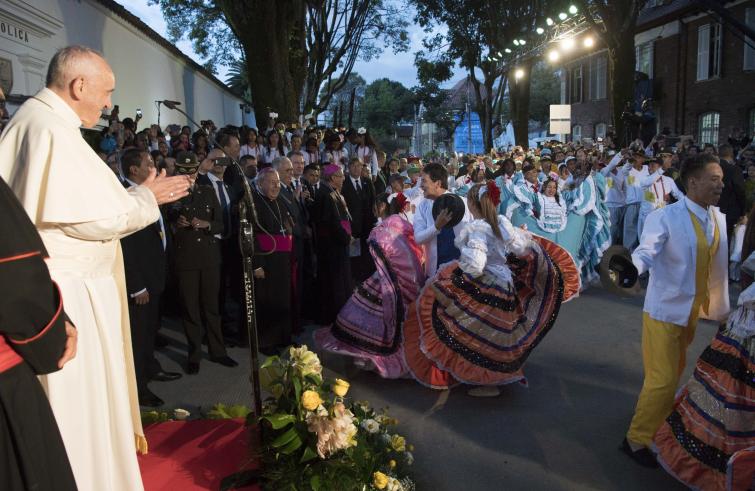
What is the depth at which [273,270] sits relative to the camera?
6512 mm

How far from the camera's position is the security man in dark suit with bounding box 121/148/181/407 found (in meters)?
4.91

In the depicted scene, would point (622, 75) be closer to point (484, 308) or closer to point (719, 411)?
point (484, 308)

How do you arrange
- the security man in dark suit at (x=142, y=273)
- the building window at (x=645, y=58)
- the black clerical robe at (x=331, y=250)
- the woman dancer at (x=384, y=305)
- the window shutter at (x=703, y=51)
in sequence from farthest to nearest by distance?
the building window at (x=645, y=58) < the window shutter at (x=703, y=51) < the black clerical robe at (x=331, y=250) < the woman dancer at (x=384, y=305) < the security man in dark suit at (x=142, y=273)

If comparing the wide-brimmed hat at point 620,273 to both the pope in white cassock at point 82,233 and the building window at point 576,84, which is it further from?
the building window at point 576,84

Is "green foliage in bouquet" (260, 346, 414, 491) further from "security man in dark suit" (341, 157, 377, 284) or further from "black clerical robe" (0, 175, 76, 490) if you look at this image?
"security man in dark suit" (341, 157, 377, 284)

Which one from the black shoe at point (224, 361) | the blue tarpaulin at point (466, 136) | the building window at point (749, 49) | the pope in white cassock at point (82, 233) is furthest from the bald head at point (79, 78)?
the blue tarpaulin at point (466, 136)

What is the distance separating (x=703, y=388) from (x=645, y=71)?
33.0m

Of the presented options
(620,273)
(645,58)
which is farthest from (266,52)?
(645,58)

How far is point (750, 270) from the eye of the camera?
3471 millimetres

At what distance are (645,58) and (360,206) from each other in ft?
93.9

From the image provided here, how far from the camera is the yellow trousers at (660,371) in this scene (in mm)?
3965

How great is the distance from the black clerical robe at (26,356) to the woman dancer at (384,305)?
376cm

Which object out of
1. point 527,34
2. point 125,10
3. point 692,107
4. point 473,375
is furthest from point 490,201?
point 692,107

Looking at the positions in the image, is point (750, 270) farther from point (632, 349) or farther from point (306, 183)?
point (306, 183)
